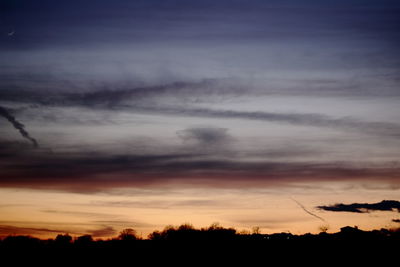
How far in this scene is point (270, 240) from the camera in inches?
4840

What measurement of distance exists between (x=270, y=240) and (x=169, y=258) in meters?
26.3

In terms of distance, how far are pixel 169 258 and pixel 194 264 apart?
722 cm

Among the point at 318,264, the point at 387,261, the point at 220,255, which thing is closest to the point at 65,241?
the point at 220,255

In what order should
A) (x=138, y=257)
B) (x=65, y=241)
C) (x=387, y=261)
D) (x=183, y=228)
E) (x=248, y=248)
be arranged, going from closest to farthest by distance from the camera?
(x=387, y=261)
(x=138, y=257)
(x=248, y=248)
(x=65, y=241)
(x=183, y=228)

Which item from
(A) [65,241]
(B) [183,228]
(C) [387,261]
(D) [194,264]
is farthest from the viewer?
(B) [183,228]

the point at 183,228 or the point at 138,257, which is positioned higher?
→ the point at 183,228

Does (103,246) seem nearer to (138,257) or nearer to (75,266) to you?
(138,257)

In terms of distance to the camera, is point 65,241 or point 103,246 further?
point 65,241

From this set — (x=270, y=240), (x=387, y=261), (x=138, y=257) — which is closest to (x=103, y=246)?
(x=138, y=257)

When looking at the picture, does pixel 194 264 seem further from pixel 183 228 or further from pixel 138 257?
pixel 183 228

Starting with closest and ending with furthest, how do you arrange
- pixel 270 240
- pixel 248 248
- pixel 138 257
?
pixel 138 257 < pixel 248 248 < pixel 270 240

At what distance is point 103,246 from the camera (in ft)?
385

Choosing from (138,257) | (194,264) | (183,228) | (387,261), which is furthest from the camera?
(183,228)

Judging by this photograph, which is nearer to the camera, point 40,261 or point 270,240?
point 40,261
